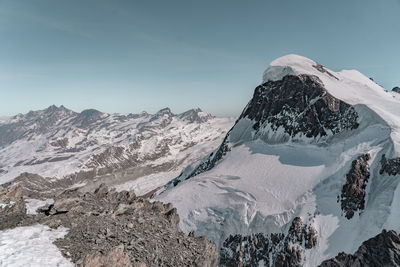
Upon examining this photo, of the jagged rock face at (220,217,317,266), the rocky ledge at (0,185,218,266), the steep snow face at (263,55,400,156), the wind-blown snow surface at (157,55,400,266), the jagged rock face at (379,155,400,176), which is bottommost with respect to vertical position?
the jagged rock face at (220,217,317,266)

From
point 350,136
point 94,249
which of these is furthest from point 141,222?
point 350,136

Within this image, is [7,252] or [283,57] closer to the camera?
[7,252]

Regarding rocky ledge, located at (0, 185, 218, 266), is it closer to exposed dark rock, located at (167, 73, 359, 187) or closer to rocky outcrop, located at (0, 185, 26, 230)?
rocky outcrop, located at (0, 185, 26, 230)

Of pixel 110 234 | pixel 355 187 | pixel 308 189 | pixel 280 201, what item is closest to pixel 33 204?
pixel 110 234

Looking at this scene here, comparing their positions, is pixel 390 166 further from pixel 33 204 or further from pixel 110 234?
pixel 33 204

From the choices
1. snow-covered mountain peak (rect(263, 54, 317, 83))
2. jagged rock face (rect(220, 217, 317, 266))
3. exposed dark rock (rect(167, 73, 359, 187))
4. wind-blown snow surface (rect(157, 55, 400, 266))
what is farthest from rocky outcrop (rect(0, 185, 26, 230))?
snow-covered mountain peak (rect(263, 54, 317, 83))

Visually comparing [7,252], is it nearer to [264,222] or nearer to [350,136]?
[264,222]

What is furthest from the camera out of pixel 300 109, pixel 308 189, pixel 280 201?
pixel 300 109
